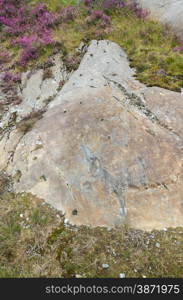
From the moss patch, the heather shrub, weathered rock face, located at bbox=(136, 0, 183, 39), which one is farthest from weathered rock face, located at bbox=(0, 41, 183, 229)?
weathered rock face, located at bbox=(136, 0, 183, 39)

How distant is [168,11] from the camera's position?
1811cm

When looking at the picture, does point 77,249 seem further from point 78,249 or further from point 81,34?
point 81,34

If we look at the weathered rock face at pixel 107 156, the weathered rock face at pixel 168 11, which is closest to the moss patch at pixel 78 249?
the weathered rock face at pixel 107 156

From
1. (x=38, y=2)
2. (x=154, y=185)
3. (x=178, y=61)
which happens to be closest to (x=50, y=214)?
(x=154, y=185)

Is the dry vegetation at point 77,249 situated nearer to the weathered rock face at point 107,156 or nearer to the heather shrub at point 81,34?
the weathered rock face at point 107,156

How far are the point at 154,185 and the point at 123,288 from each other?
11.1ft

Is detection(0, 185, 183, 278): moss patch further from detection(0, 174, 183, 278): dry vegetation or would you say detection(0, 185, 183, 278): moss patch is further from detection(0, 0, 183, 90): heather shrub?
detection(0, 0, 183, 90): heather shrub

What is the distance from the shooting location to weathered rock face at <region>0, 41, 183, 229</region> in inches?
320

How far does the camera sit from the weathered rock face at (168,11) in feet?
54.5

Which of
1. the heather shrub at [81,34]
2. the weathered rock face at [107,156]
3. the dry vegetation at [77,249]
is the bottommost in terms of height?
the dry vegetation at [77,249]

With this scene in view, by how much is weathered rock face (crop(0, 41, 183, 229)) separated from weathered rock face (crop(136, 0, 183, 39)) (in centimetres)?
832

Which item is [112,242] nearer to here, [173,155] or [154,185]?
[154,185]

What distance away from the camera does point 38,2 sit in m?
20.5

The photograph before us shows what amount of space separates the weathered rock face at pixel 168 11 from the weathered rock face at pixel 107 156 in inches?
327
